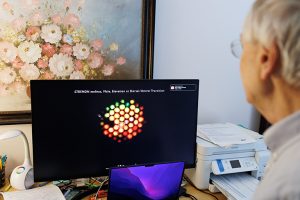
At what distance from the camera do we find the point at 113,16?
1.45 m

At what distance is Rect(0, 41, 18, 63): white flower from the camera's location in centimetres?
133

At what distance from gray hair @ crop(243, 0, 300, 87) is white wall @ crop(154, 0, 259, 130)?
0.98 meters

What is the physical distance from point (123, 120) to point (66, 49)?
0.43 meters

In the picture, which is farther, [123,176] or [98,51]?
[98,51]

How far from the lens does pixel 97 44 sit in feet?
4.77

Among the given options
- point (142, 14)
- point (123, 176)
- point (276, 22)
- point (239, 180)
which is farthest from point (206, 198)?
point (276, 22)

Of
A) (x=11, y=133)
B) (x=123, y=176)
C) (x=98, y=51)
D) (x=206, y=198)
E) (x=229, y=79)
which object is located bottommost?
(x=206, y=198)

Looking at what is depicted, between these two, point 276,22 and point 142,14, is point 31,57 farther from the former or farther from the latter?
point 276,22

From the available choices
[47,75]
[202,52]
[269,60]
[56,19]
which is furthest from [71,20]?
[269,60]

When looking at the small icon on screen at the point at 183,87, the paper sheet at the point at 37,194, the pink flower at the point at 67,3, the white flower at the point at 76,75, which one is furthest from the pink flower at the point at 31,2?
the paper sheet at the point at 37,194

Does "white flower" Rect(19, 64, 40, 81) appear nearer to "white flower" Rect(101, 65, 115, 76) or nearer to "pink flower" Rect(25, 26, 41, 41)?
"pink flower" Rect(25, 26, 41, 41)

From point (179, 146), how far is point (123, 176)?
1.01 ft

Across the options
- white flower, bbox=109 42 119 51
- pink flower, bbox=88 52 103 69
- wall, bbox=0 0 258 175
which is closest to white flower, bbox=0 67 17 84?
wall, bbox=0 0 258 175

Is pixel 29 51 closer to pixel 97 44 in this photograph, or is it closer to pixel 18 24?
Result: pixel 18 24
